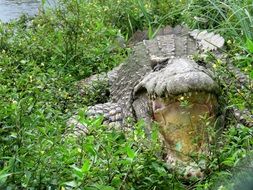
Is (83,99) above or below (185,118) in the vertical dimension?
below

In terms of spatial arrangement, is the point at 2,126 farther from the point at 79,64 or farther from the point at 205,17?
the point at 205,17

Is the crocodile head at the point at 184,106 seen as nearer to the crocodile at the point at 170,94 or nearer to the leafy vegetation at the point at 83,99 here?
the crocodile at the point at 170,94

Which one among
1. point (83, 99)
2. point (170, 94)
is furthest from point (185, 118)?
point (83, 99)

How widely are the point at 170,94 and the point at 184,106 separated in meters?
0.31

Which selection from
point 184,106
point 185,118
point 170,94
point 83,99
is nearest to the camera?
point 184,106

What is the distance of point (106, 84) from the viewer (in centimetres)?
452

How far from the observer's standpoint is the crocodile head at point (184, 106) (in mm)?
2846

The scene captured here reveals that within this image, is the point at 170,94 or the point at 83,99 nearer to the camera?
the point at 170,94

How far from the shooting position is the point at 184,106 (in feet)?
9.11

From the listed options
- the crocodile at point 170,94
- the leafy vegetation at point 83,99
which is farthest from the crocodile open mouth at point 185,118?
the leafy vegetation at point 83,99

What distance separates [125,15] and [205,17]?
951 millimetres

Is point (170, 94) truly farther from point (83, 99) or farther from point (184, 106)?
point (83, 99)

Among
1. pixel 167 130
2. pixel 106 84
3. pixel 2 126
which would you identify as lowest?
pixel 106 84

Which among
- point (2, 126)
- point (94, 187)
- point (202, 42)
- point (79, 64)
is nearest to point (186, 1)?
point (202, 42)
